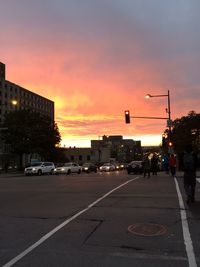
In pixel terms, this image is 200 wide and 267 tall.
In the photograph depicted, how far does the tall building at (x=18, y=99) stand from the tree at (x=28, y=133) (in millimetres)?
41283

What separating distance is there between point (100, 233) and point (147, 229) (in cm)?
117

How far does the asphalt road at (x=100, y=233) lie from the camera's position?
7.91 meters

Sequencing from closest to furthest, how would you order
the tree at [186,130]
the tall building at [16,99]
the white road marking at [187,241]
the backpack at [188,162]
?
the white road marking at [187,241]
the backpack at [188,162]
the tree at [186,130]
the tall building at [16,99]

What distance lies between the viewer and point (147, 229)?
1078cm

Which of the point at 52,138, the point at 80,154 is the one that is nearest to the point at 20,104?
the point at 80,154

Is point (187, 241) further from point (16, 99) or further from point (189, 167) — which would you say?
point (16, 99)

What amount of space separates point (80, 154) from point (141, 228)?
585 feet

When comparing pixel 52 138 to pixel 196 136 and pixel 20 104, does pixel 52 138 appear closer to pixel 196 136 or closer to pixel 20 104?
pixel 196 136

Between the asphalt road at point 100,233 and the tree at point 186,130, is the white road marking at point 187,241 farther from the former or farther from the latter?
the tree at point 186,130

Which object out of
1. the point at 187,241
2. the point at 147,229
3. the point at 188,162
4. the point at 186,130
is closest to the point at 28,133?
the point at 186,130

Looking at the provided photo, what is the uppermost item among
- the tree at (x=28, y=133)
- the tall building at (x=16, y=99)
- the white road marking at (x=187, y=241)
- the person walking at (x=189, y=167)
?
the tall building at (x=16, y=99)

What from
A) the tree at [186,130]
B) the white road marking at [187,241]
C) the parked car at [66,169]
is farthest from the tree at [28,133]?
the white road marking at [187,241]

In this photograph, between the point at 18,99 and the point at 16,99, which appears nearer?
the point at 16,99

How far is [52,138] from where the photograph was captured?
97.3 metres
